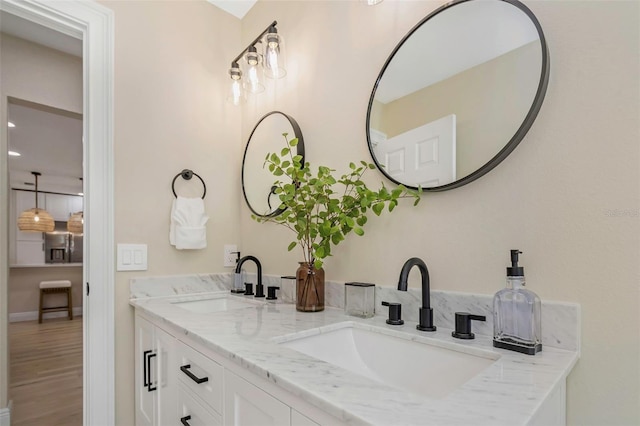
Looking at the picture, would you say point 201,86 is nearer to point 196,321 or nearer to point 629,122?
point 196,321

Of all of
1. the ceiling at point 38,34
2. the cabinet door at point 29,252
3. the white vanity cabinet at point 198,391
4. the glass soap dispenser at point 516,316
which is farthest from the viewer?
the cabinet door at point 29,252

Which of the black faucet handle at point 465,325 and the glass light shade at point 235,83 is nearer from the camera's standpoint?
the black faucet handle at point 465,325

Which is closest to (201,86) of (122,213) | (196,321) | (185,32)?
(185,32)

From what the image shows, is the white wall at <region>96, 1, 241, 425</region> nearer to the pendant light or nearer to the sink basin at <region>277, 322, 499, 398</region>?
the sink basin at <region>277, 322, 499, 398</region>

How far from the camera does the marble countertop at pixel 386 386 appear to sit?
0.51 m

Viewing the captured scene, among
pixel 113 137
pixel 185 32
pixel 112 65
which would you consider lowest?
pixel 113 137

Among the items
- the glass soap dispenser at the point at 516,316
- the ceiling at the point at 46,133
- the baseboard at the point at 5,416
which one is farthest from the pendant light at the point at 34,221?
the glass soap dispenser at the point at 516,316

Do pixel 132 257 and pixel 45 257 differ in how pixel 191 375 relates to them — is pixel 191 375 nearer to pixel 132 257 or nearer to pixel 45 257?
pixel 132 257

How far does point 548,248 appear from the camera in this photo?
841mm

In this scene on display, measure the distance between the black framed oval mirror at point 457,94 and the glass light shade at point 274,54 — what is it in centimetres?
59

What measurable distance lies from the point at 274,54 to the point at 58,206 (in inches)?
280

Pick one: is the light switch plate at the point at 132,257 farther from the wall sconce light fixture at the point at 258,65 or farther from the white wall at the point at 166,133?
the wall sconce light fixture at the point at 258,65

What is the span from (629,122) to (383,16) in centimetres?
88

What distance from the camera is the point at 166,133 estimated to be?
181 cm
